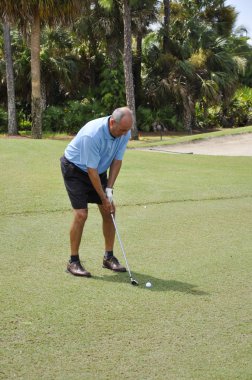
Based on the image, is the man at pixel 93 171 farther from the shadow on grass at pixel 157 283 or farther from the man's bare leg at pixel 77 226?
the shadow on grass at pixel 157 283

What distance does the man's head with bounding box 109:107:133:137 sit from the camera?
562cm

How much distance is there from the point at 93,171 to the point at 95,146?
0.24 meters

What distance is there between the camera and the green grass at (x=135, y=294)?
13.5ft

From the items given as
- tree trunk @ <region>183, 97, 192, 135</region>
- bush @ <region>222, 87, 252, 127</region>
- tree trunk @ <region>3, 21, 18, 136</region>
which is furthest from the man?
bush @ <region>222, 87, 252, 127</region>

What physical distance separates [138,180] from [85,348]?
848cm

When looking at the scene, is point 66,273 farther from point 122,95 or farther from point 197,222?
point 122,95

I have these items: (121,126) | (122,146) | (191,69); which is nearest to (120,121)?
(121,126)

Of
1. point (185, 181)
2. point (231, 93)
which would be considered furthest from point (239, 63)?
point (185, 181)

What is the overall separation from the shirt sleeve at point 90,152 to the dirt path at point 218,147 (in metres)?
12.9

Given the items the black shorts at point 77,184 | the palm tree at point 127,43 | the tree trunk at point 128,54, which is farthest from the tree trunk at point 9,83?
the black shorts at point 77,184

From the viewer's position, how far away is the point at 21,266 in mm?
6324

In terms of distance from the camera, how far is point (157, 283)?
581 centimetres

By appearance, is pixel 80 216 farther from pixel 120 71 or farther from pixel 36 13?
pixel 120 71

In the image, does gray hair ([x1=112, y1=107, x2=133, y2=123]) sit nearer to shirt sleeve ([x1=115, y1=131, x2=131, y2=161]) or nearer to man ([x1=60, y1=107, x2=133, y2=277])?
man ([x1=60, y1=107, x2=133, y2=277])
